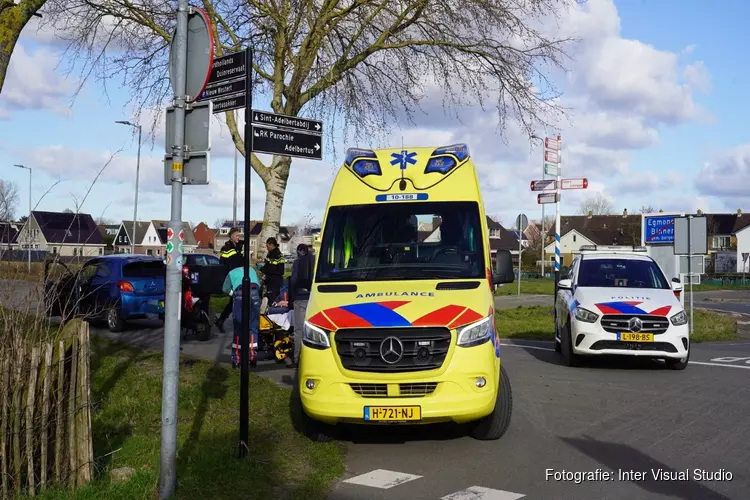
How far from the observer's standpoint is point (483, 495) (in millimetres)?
5820

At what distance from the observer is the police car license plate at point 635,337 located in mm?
11586

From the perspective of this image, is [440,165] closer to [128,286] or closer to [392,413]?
[392,413]

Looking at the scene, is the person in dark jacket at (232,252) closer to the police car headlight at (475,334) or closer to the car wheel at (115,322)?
the car wheel at (115,322)

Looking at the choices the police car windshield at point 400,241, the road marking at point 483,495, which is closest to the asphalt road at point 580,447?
the road marking at point 483,495

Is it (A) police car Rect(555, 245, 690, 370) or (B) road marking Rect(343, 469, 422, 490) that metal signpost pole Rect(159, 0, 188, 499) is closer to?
(B) road marking Rect(343, 469, 422, 490)

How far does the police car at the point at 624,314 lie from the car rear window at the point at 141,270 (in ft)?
29.9

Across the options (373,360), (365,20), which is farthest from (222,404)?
(365,20)

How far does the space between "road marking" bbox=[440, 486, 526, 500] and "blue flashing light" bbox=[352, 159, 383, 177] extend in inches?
154

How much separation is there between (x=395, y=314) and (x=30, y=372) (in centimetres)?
307

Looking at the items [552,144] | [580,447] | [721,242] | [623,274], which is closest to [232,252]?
[623,274]

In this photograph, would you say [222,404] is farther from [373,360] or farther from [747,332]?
[747,332]

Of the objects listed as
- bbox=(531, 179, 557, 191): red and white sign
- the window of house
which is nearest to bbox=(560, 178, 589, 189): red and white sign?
bbox=(531, 179, 557, 191): red and white sign

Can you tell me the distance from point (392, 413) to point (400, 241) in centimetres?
211

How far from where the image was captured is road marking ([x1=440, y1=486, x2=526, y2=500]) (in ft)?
18.9
